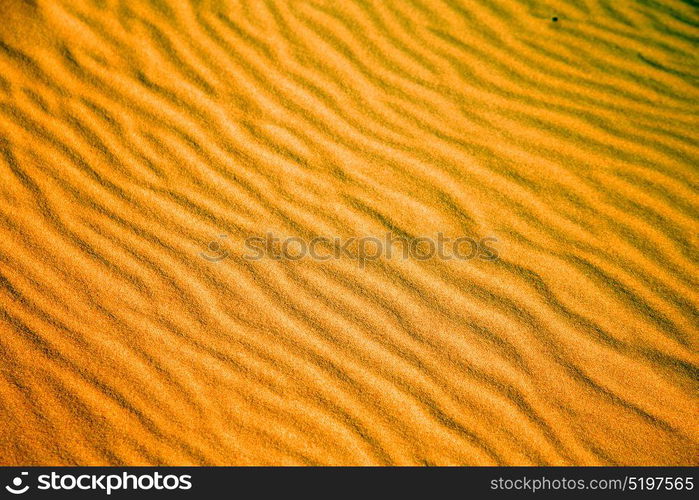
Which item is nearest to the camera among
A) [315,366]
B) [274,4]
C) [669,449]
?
[669,449]

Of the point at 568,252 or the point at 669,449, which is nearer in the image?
the point at 669,449

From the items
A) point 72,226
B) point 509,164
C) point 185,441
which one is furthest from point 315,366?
point 509,164
